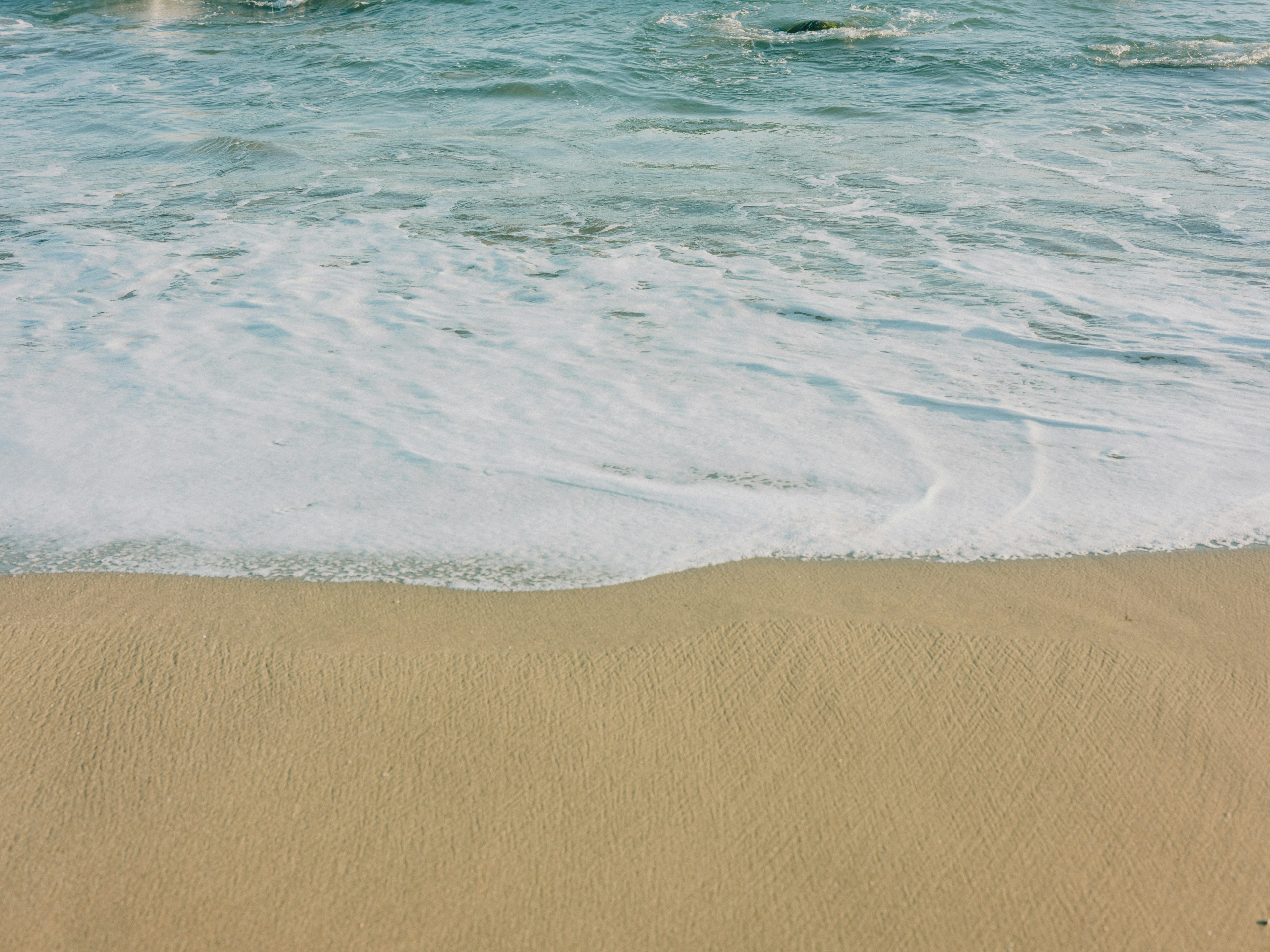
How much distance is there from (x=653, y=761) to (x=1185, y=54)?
41.0 feet

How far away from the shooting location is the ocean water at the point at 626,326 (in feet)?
8.16

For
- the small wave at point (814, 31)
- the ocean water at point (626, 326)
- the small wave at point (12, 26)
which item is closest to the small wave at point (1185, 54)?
the ocean water at point (626, 326)

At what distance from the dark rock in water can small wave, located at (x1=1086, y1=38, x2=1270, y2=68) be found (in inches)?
130

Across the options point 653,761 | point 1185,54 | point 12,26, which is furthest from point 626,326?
point 12,26

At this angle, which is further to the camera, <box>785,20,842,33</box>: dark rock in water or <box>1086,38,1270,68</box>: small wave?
<box>785,20,842,33</box>: dark rock in water

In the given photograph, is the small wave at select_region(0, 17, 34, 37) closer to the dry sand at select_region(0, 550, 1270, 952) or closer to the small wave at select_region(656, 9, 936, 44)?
the small wave at select_region(656, 9, 936, 44)

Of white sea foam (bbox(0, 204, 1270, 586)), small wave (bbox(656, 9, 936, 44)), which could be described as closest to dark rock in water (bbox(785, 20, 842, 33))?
→ small wave (bbox(656, 9, 936, 44))

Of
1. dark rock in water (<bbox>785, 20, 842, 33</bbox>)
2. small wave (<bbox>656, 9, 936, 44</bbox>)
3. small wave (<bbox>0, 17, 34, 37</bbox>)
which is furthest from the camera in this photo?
small wave (<bbox>0, 17, 34, 37</bbox>)

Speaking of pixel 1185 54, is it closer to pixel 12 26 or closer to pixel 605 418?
pixel 605 418

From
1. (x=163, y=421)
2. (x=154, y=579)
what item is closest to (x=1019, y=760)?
(x=154, y=579)

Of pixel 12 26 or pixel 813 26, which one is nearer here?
pixel 813 26

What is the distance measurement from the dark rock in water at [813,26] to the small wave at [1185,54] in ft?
10.8

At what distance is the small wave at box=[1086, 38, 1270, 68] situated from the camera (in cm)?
1006

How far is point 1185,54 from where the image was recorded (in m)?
10.5
